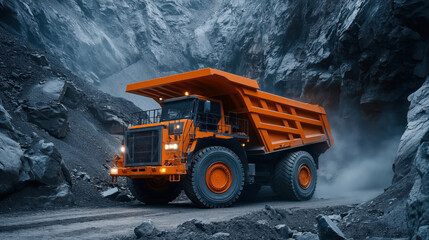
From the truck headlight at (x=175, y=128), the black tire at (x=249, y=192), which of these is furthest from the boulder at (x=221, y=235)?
the black tire at (x=249, y=192)

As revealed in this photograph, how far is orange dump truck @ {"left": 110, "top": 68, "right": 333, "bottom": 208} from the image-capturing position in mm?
8008

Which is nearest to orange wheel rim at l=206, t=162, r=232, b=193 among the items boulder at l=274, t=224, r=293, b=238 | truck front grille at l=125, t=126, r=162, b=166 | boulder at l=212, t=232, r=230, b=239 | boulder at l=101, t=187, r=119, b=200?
truck front grille at l=125, t=126, r=162, b=166

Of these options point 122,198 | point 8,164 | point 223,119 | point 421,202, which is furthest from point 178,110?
point 421,202

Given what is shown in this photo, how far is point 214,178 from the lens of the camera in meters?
8.30

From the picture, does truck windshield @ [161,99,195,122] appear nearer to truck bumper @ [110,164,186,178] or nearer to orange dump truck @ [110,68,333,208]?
orange dump truck @ [110,68,333,208]

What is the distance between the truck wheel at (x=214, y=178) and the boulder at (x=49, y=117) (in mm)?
8749

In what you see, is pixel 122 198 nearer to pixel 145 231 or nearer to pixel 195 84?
pixel 195 84

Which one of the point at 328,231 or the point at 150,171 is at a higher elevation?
the point at 150,171

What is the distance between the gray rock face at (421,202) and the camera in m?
2.83

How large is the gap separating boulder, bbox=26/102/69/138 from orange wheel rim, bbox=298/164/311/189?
31.7 ft

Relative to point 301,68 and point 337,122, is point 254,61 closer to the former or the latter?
point 301,68

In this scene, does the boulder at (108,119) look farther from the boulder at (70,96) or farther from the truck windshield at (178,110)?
the truck windshield at (178,110)

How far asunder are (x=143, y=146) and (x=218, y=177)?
189cm

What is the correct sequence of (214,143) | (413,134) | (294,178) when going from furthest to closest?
1. (294,178)
2. (214,143)
3. (413,134)
